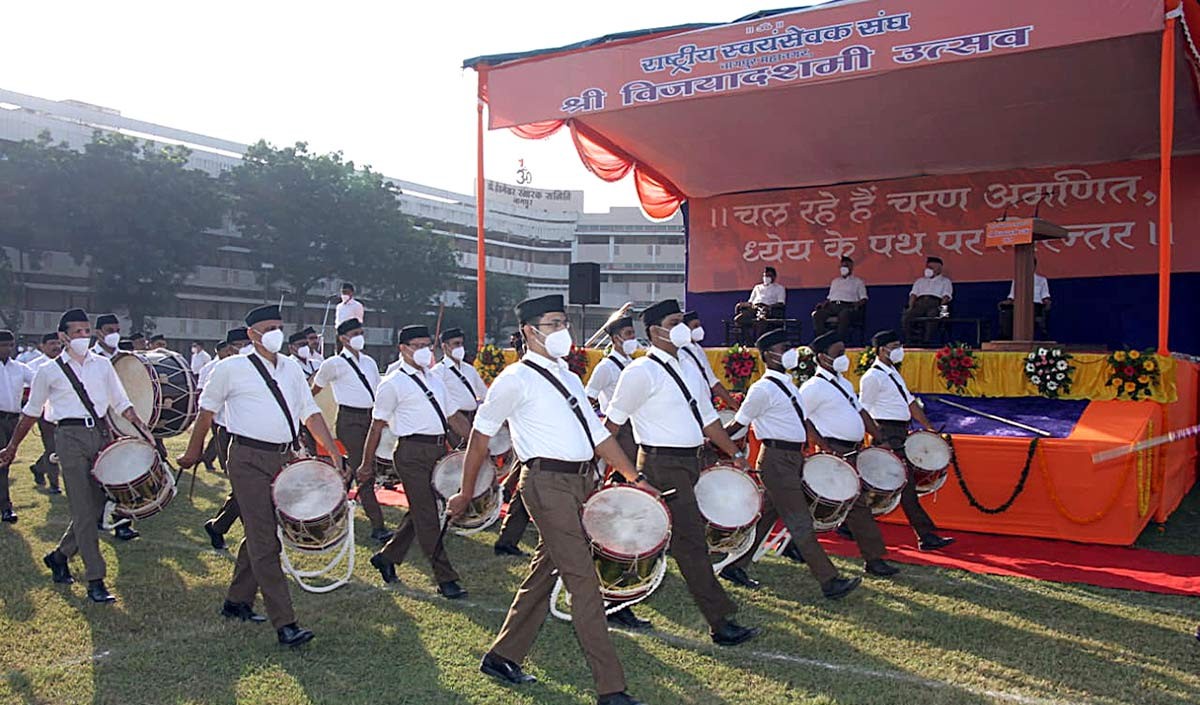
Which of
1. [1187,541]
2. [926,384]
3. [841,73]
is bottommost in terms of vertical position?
[1187,541]

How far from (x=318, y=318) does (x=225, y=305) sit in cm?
604

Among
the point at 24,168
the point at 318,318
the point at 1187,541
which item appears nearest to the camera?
the point at 1187,541

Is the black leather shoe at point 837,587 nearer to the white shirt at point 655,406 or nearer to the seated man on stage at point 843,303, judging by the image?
the white shirt at point 655,406

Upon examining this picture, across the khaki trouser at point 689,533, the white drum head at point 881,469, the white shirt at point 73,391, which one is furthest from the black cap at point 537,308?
the white shirt at point 73,391

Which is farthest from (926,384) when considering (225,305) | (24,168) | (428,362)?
(225,305)

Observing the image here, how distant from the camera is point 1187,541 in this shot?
830 centimetres

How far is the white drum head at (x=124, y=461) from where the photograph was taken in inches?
254

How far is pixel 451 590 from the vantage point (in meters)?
6.20

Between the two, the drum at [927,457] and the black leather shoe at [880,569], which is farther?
the drum at [927,457]

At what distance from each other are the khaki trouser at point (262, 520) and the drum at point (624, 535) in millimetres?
1909

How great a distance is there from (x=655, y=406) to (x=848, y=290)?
10.9 metres

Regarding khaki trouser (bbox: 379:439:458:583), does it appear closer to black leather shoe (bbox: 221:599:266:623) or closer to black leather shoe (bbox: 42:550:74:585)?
black leather shoe (bbox: 221:599:266:623)

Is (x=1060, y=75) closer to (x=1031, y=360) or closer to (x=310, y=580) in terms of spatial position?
(x=1031, y=360)

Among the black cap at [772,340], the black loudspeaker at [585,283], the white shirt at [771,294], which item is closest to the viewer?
the black cap at [772,340]
